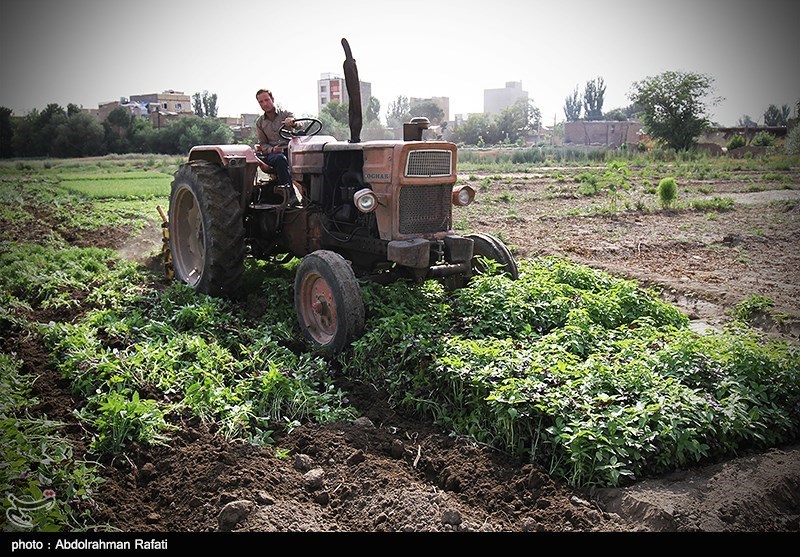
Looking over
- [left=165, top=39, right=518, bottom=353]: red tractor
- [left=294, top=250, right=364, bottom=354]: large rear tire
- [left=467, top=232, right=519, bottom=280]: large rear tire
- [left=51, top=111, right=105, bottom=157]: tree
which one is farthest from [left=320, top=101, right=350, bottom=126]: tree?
[left=51, top=111, right=105, bottom=157]: tree

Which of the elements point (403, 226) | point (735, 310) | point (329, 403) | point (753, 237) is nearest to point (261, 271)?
point (403, 226)

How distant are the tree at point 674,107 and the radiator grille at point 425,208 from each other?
39104mm

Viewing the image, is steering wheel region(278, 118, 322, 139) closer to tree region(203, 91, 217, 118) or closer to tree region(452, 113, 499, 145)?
tree region(203, 91, 217, 118)

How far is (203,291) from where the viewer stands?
6453 millimetres

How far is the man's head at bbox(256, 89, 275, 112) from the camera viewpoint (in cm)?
684

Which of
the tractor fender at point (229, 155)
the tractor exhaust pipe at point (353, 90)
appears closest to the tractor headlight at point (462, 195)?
the tractor exhaust pipe at point (353, 90)

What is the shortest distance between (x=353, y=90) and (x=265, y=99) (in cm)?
132

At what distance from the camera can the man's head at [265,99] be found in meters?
6.84

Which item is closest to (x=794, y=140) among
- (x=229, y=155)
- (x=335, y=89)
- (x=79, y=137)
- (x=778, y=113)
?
(x=778, y=113)

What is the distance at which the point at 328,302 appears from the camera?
17.5 feet

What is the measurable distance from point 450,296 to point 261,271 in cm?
→ 263

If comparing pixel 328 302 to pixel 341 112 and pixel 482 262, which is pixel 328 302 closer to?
pixel 482 262

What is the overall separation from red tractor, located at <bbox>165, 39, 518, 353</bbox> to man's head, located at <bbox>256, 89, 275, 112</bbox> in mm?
420
